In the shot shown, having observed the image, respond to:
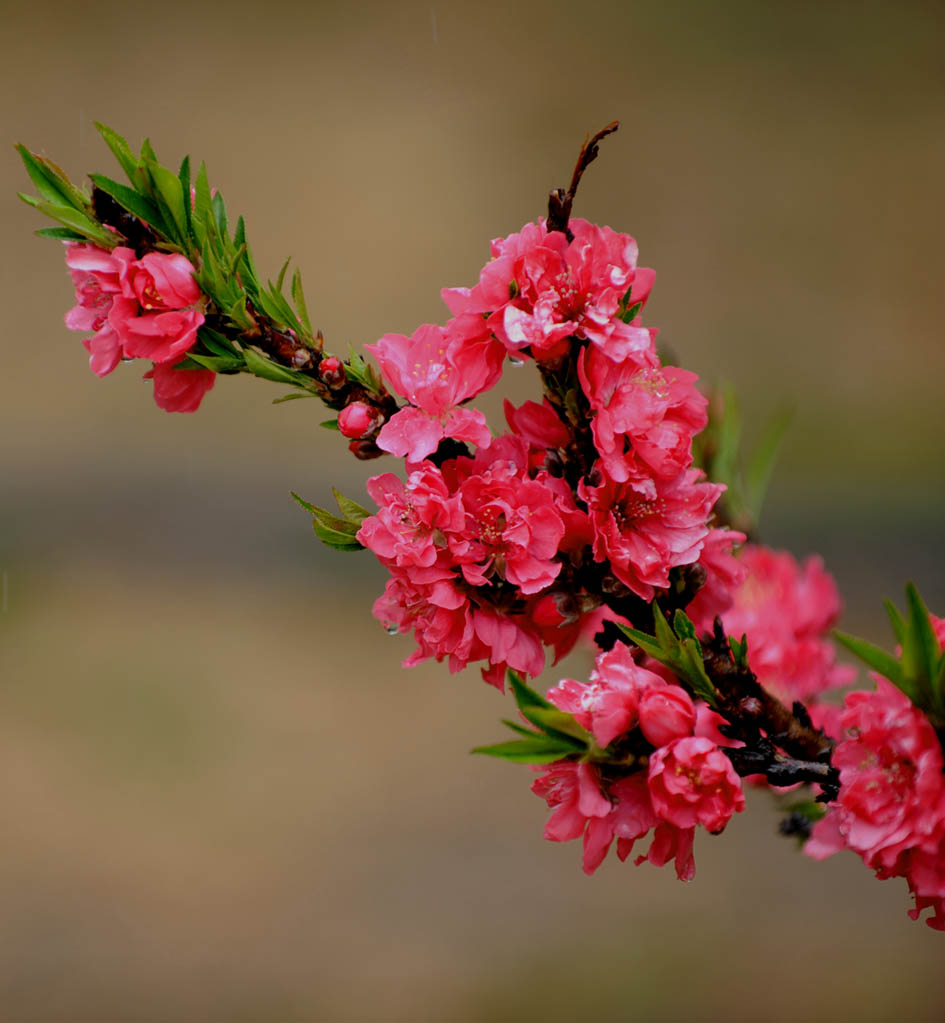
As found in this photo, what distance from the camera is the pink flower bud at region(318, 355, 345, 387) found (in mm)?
322

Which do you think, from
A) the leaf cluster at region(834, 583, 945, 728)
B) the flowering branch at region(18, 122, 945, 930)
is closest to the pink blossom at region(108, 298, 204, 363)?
the flowering branch at region(18, 122, 945, 930)

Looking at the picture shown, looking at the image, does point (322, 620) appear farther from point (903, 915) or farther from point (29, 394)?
point (903, 915)

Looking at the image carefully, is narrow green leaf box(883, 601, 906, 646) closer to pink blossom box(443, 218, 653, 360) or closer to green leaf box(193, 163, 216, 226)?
pink blossom box(443, 218, 653, 360)

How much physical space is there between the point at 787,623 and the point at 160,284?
1.28ft

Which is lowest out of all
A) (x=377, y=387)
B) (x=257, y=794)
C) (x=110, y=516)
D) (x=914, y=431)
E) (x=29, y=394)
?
(x=257, y=794)

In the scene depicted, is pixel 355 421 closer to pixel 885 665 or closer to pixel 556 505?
pixel 556 505

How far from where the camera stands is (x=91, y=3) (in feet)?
6.19

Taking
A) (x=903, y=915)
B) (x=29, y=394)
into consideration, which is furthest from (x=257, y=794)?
(x=903, y=915)

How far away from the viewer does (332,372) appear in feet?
1.06

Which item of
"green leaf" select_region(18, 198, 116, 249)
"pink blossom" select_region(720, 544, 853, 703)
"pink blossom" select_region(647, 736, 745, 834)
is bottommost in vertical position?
"pink blossom" select_region(720, 544, 853, 703)

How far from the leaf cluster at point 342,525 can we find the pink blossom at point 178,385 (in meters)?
0.06

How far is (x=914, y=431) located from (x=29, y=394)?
1.80m

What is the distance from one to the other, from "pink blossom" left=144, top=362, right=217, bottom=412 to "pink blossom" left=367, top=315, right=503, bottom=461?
0.07 metres

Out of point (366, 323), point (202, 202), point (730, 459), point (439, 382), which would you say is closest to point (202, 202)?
point (202, 202)
